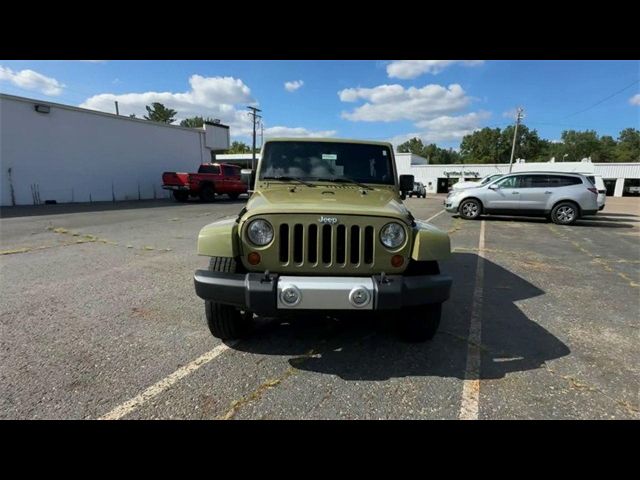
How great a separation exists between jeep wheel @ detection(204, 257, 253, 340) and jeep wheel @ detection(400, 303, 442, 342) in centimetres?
146

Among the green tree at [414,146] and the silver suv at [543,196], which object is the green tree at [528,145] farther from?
the silver suv at [543,196]

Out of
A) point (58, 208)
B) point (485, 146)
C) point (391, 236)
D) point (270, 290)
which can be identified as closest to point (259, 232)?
point (270, 290)

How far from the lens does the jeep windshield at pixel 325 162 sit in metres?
3.88

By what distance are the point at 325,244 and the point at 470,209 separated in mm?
11898

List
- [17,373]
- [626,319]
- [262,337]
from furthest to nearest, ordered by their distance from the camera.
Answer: [626,319]
[262,337]
[17,373]

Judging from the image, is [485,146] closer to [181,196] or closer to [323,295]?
[181,196]

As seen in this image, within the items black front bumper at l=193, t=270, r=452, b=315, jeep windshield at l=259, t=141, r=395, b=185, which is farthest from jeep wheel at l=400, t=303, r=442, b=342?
jeep windshield at l=259, t=141, r=395, b=185

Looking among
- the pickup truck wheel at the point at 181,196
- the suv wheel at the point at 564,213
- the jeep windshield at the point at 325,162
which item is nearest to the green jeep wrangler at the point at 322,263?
the jeep windshield at the point at 325,162
